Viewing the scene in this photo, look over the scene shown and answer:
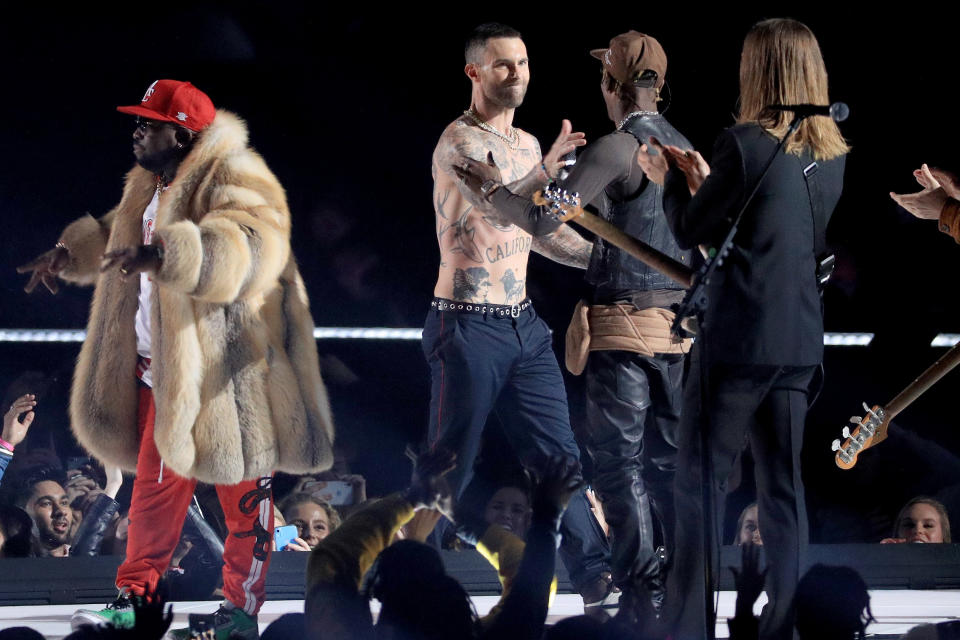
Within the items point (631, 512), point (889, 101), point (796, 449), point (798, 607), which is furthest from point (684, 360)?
point (889, 101)

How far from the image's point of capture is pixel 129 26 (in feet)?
19.9

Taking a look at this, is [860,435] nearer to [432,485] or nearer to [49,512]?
[432,485]

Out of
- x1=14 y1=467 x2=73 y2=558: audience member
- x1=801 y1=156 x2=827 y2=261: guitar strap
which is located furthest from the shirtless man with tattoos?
x1=14 y1=467 x2=73 y2=558: audience member

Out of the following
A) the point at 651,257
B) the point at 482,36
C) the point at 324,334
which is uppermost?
the point at 482,36

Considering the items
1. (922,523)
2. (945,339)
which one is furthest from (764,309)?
(945,339)

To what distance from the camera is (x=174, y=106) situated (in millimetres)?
3680

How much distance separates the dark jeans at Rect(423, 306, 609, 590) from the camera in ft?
11.8

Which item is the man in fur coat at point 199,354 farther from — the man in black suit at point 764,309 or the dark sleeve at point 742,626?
the dark sleeve at point 742,626

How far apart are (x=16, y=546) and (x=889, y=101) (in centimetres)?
474

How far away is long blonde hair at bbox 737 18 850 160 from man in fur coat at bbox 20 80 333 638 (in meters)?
1.58

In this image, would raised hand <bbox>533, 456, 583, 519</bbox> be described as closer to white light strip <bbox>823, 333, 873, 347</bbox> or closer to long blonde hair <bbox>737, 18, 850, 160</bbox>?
long blonde hair <bbox>737, 18, 850, 160</bbox>

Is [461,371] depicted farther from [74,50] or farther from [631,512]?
[74,50]

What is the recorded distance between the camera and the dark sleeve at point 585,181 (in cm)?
338

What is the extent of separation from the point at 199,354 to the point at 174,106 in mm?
788
